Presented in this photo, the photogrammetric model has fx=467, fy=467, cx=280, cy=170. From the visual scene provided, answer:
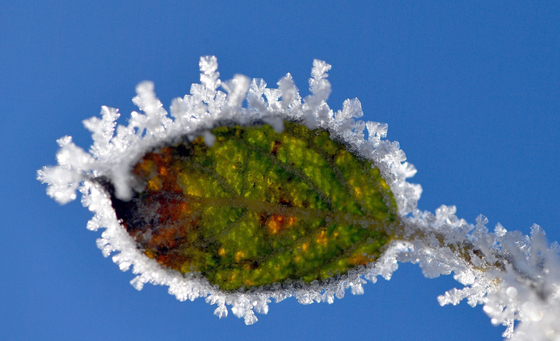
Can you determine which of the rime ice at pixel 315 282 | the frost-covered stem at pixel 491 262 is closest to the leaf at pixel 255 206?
the rime ice at pixel 315 282

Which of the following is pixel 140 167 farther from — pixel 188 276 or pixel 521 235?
pixel 521 235

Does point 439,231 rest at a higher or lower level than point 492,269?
higher

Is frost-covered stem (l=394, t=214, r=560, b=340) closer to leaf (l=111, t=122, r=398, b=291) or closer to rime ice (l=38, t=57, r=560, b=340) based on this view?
rime ice (l=38, t=57, r=560, b=340)

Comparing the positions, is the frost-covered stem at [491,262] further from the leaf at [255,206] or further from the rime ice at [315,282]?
the leaf at [255,206]

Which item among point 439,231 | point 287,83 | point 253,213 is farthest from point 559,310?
point 287,83

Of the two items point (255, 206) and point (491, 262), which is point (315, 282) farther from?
point (491, 262)

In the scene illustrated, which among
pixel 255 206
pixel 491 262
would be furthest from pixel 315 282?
pixel 491 262

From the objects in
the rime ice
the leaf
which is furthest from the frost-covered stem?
the leaf
